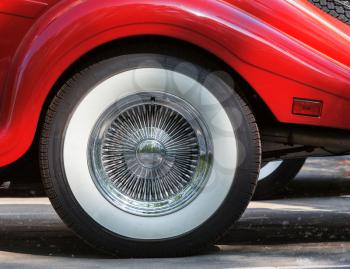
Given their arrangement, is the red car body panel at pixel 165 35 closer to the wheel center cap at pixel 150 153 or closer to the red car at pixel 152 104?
the red car at pixel 152 104

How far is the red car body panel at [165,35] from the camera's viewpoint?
4586mm

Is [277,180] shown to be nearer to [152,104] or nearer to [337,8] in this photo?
[337,8]

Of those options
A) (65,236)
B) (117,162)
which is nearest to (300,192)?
(65,236)

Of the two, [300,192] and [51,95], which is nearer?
[51,95]

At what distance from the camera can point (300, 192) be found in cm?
707

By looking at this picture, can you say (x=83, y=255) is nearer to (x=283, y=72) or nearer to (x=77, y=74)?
(x=77, y=74)

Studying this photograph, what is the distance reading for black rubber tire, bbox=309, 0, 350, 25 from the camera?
4.98 m

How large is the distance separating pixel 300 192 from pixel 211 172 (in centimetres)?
248

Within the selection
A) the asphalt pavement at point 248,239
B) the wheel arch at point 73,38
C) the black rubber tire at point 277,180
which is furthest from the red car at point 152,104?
the black rubber tire at point 277,180

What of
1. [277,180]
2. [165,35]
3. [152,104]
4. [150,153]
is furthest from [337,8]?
[277,180]

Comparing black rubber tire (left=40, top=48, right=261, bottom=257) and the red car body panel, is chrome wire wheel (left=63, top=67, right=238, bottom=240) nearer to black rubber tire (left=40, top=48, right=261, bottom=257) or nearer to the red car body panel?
black rubber tire (left=40, top=48, right=261, bottom=257)

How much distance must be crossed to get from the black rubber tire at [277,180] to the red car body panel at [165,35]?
2115mm

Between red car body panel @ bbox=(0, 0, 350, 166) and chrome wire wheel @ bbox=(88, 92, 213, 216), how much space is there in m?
0.30

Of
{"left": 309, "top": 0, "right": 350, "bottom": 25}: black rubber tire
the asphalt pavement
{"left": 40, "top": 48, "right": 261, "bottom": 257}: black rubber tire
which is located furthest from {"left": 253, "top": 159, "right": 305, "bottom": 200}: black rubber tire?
{"left": 40, "top": 48, "right": 261, "bottom": 257}: black rubber tire
